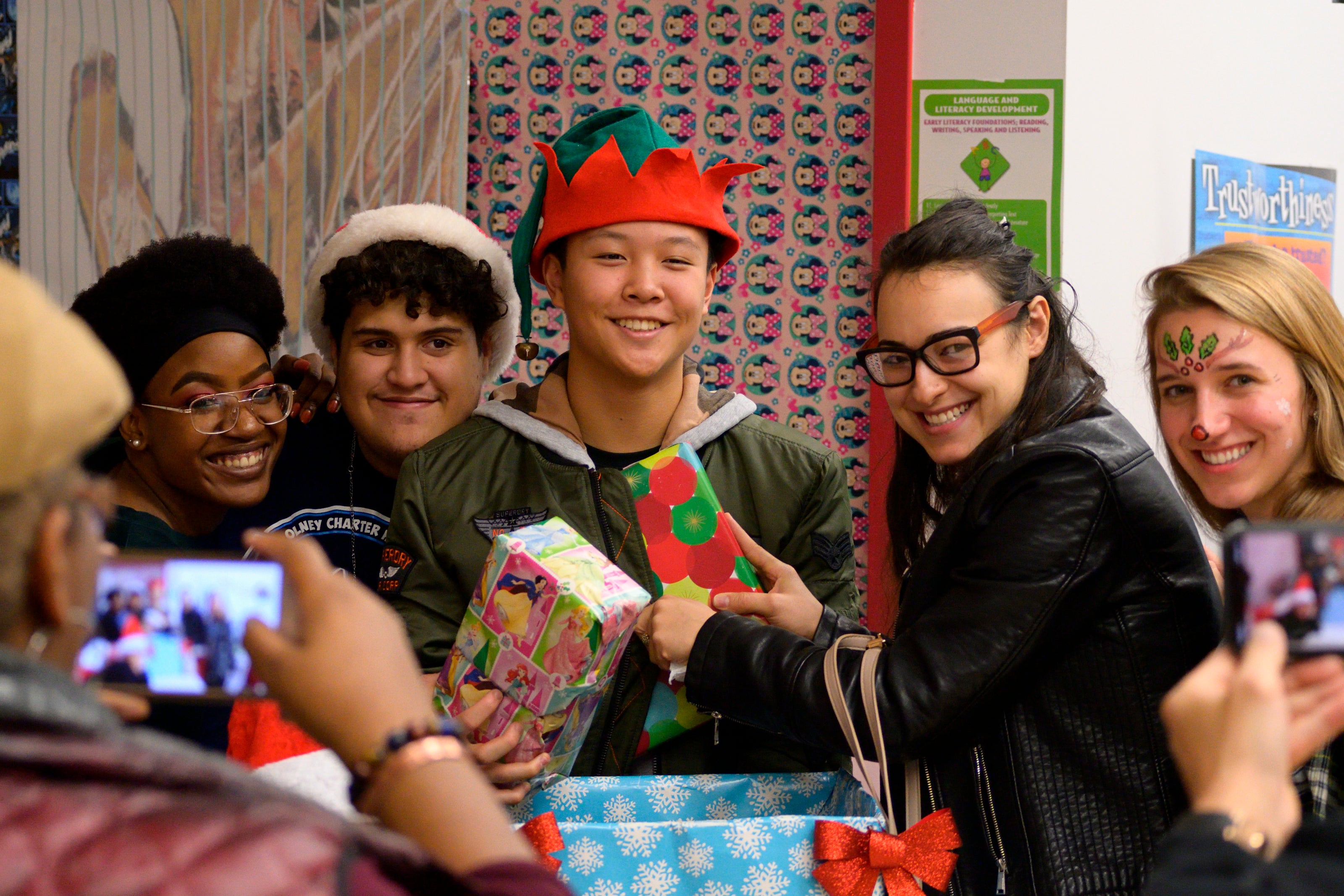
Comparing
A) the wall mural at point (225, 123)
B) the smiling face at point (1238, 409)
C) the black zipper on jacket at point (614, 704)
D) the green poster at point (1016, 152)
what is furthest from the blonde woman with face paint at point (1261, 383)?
the wall mural at point (225, 123)

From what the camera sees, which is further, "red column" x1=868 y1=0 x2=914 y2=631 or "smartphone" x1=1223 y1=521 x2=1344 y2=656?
"red column" x1=868 y1=0 x2=914 y2=631

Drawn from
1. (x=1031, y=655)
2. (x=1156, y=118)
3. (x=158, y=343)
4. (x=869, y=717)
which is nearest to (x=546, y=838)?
(x=869, y=717)

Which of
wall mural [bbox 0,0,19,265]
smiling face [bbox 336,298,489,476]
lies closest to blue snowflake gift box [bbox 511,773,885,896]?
smiling face [bbox 336,298,489,476]

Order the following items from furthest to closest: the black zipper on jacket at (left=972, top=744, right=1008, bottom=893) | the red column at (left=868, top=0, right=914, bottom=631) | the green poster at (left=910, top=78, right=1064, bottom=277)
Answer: the red column at (left=868, top=0, right=914, bottom=631) → the green poster at (left=910, top=78, right=1064, bottom=277) → the black zipper on jacket at (left=972, top=744, right=1008, bottom=893)

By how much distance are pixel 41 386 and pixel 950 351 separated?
153cm

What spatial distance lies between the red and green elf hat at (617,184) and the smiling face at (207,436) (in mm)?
623

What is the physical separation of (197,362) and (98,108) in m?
2.49

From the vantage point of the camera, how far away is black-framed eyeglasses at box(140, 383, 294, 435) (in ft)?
7.79

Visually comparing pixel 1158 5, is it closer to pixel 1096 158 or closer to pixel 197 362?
pixel 1096 158

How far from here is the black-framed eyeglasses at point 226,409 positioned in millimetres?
2373

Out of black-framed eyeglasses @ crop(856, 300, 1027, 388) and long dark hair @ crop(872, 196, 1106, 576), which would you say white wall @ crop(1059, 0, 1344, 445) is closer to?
long dark hair @ crop(872, 196, 1106, 576)

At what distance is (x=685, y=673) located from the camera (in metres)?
1.94

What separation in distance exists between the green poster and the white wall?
2.4 inches

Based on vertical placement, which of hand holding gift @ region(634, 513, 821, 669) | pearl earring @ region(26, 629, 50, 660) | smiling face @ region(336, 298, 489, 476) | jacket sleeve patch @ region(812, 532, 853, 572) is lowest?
hand holding gift @ region(634, 513, 821, 669)
